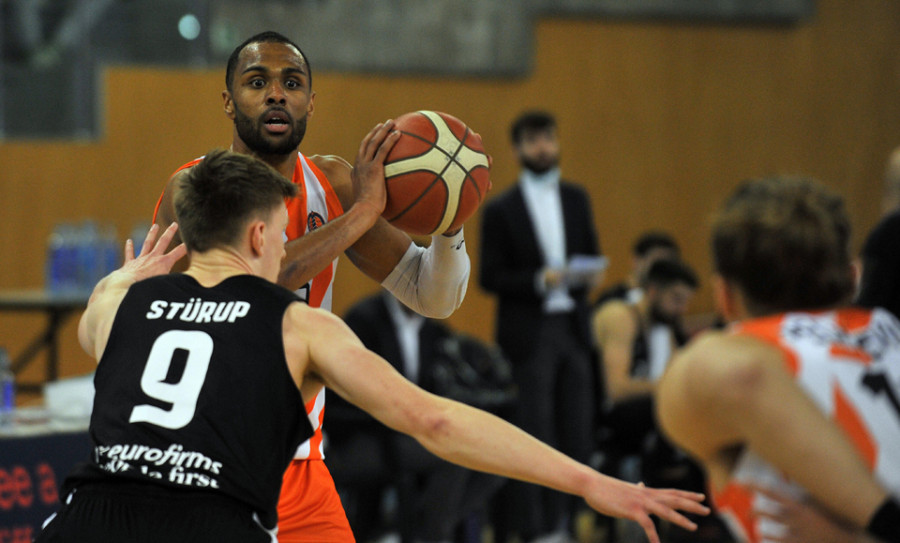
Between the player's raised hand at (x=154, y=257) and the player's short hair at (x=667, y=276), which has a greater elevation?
the player's raised hand at (x=154, y=257)

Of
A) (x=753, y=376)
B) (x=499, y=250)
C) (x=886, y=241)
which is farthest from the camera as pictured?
(x=499, y=250)

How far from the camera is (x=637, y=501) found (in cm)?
217

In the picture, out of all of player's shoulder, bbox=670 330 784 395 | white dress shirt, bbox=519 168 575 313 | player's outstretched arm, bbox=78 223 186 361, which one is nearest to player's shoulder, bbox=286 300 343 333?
player's outstretched arm, bbox=78 223 186 361

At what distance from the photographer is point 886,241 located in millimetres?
3857

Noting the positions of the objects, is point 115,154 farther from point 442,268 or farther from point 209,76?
point 442,268

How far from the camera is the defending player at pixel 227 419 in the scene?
2.25m

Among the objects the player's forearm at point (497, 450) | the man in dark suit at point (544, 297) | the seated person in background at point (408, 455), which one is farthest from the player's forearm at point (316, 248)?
the man in dark suit at point (544, 297)

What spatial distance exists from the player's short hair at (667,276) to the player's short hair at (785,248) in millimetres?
5082

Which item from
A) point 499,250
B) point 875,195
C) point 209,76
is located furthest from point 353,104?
point 875,195

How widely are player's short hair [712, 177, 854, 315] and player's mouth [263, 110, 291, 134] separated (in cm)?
153

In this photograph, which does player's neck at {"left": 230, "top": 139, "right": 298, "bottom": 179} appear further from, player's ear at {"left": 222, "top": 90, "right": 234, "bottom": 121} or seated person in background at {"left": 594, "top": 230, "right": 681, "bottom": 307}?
seated person in background at {"left": 594, "top": 230, "right": 681, "bottom": 307}

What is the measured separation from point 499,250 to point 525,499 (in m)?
1.50

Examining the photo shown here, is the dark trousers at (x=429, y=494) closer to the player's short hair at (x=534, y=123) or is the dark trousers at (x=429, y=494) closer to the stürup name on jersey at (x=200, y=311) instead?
the player's short hair at (x=534, y=123)

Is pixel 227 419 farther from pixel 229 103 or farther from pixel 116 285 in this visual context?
pixel 229 103
